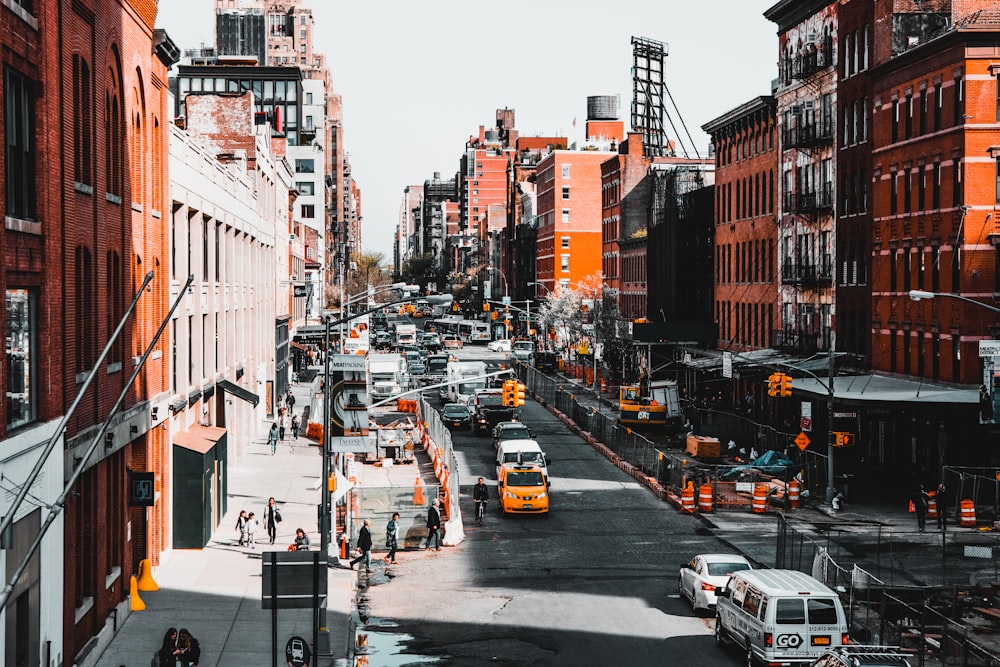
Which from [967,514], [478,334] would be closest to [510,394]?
[967,514]

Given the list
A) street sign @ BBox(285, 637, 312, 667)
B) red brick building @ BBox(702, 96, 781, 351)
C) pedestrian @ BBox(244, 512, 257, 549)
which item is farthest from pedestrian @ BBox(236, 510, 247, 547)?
red brick building @ BBox(702, 96, 781, 351)

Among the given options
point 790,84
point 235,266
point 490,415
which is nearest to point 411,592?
point 235,266

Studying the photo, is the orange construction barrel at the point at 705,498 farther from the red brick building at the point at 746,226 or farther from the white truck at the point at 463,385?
the white truck at the point at 463,385

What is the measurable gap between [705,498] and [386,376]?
1725 inches

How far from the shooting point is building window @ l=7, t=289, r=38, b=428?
20.7m

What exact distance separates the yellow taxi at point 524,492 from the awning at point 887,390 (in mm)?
10634

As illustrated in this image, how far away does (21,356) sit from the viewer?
69.8ft

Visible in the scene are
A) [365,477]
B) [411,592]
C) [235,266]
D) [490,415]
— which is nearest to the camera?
[411,592]

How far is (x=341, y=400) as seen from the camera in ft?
122

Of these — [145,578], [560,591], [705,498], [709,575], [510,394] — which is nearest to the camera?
[709,575]

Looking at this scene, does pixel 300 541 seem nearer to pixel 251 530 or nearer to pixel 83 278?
pixel 251 530

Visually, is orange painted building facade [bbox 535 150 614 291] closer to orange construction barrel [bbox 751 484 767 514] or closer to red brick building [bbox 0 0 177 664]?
orange construction barrel [bbox 751 484 767 514]

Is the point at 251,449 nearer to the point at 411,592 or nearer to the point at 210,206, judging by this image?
the point at 210,206

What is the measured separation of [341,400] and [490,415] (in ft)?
119
